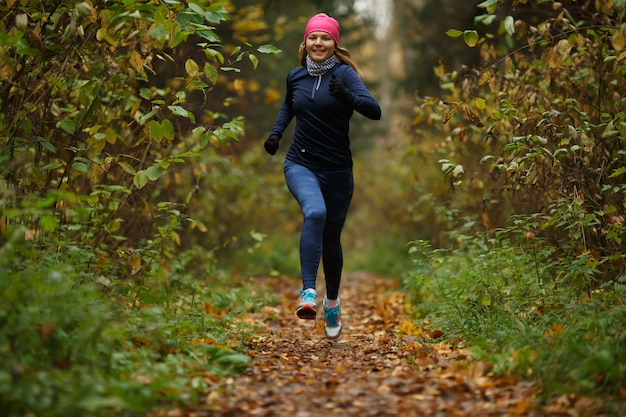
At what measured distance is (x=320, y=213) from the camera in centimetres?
466

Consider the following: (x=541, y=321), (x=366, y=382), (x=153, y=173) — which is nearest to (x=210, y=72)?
(x=153, y=173)

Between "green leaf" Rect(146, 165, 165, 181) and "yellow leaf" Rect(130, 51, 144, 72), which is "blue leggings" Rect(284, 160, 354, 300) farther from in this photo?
"yellow leaf" Rect(130, 51, 144, 72)

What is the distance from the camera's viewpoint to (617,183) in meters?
5.39

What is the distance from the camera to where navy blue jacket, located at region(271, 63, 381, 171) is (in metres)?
4.98

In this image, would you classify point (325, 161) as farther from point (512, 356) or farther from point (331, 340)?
point (512, 356)

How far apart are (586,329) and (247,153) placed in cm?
784

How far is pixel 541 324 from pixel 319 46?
8.22ft

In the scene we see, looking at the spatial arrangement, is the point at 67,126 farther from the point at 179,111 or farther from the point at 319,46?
the point at 319,46

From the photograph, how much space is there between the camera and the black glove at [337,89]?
4.78 m

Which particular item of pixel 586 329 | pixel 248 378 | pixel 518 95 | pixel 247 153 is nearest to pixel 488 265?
pixel 586 329

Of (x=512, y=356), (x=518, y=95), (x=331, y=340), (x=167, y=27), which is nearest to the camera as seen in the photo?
(x=512, y=356)

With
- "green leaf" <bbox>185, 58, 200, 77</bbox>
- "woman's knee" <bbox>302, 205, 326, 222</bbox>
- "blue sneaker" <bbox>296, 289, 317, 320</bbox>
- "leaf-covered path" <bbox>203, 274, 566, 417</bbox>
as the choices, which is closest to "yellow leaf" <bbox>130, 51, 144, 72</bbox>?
"green leaf" <bbox>185, 58, 200, 77</bbox>

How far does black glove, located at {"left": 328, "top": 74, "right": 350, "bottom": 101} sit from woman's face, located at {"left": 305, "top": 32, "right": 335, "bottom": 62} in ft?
1.11

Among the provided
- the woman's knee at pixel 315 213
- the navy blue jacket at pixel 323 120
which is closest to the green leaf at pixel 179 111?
the navy blue jacket at pixel 323 120
